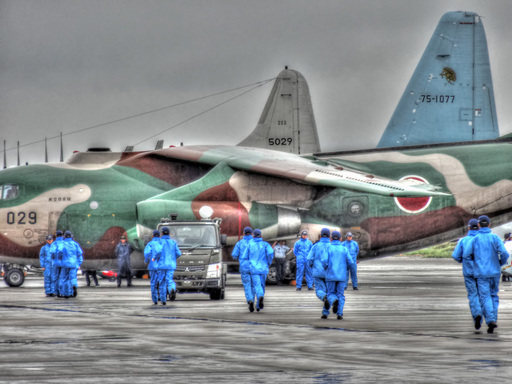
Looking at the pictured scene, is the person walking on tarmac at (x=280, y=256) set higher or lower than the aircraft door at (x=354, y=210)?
lower

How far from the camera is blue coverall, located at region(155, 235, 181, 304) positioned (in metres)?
22.8

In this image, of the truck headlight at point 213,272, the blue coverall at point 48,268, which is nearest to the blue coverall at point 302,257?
the truck headlight at point 213,272

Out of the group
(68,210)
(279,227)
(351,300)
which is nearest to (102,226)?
(68,210)

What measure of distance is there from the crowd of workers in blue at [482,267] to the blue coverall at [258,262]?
5.68 m

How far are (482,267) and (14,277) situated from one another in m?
21.5

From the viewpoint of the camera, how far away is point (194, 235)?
2605 centimetres

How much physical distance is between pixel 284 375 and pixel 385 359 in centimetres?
196

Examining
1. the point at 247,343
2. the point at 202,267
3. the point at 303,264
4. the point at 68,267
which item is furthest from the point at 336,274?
the point at 303,264

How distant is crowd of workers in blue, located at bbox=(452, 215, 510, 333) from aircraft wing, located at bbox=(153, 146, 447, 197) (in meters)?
11.4

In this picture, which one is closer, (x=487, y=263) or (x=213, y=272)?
(x=487, y=263)

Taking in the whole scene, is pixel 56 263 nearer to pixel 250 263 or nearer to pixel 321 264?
pixel 250 263

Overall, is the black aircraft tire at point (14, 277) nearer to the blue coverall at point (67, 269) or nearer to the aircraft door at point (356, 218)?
the blue coverall at point (67, 269)

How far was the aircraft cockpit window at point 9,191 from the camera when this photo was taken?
32188mm

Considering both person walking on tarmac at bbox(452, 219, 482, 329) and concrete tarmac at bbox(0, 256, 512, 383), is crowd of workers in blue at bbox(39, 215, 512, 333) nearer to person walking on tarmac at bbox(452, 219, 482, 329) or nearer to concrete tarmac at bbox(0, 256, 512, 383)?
person walking on tarmac at bbox(452, 219, 482, 329)
